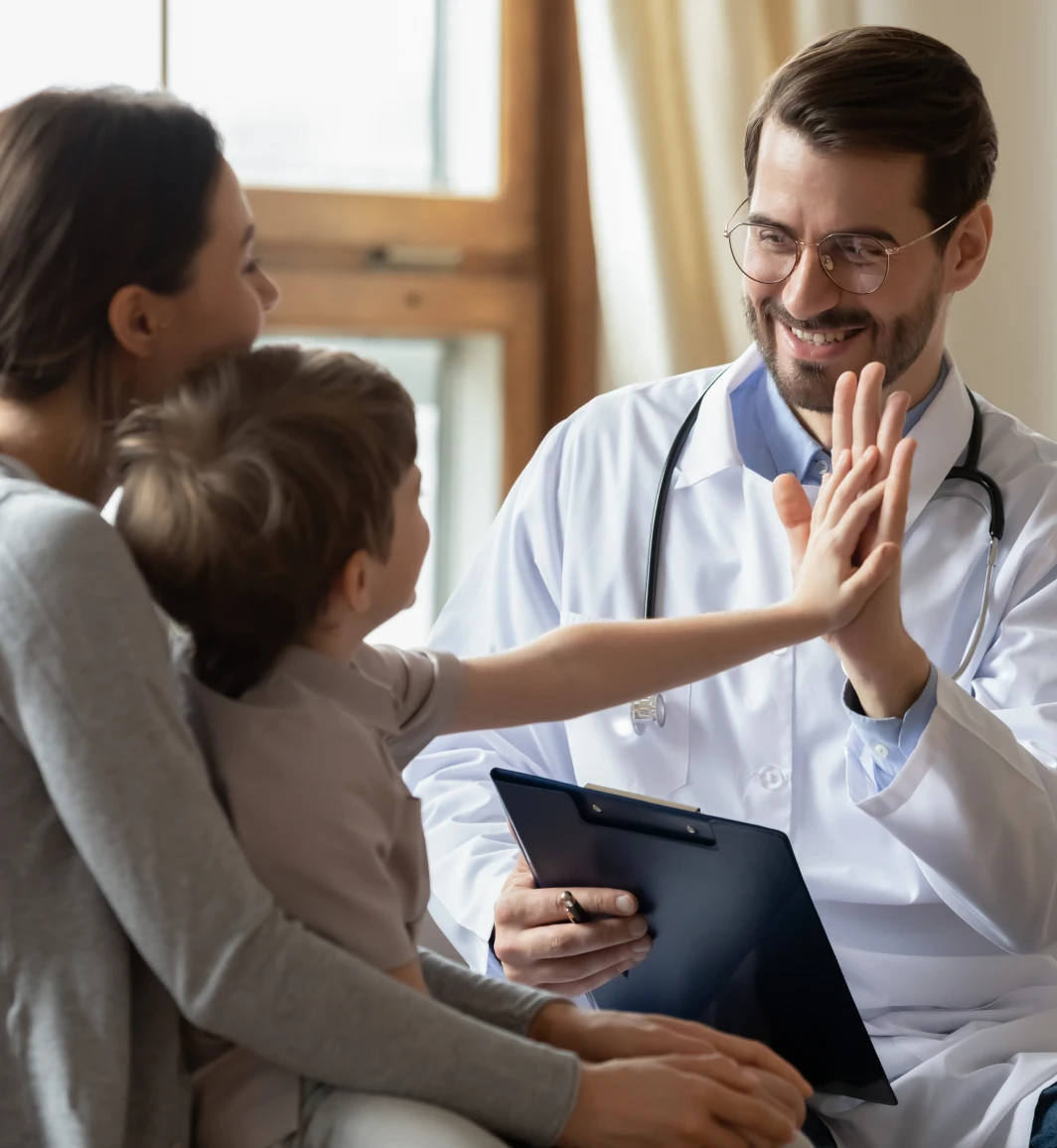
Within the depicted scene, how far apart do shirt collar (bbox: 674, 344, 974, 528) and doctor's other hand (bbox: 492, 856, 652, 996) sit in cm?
50

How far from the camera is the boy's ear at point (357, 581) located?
3.26 feet

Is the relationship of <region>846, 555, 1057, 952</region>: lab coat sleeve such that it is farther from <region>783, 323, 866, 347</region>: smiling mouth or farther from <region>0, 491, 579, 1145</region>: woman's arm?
<region>0, 491, 579, 1145</region>: woman's arm

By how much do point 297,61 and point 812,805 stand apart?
54.1 inches

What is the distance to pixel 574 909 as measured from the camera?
1267 millimetres

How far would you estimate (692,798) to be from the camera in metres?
1.53

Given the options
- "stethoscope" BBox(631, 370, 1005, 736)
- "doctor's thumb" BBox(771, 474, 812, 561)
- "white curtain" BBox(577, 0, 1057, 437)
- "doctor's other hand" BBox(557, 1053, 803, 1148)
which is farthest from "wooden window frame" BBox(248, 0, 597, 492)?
"doctor's other hand" BBox(557, 1053, 803, 1148)

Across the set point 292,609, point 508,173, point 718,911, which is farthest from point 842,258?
point 508,173

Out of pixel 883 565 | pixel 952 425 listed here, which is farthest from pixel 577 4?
pixel 883 565

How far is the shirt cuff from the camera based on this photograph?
1.30 m

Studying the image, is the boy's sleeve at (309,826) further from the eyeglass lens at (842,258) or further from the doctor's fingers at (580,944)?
the eyeglass lens at (842,258)

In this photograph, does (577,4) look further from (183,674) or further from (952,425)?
(183,674)

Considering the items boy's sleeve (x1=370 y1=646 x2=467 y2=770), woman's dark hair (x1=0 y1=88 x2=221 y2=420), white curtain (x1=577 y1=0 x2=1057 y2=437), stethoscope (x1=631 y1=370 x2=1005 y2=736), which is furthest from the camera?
white curtain (x1=577 y1=0 x2=1057 y2=437)

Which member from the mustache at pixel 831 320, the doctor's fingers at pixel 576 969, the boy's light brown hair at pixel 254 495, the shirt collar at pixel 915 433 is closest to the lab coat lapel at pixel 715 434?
the shirt collar at pixel 915 433

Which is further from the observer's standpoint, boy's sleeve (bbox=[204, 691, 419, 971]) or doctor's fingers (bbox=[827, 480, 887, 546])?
doctor's fingers (bbox=[827, 480, 887, 546])
